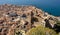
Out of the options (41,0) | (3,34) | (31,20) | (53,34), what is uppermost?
(53,34)

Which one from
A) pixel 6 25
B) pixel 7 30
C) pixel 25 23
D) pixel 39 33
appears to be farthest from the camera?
pixel 6 25

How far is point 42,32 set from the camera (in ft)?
44.2

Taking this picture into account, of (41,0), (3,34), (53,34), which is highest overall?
(53,34)

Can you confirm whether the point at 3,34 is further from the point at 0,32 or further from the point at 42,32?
the point at 42,32

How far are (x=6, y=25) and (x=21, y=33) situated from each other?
9.63 metres

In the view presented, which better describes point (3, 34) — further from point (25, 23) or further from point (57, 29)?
point (57, 29)

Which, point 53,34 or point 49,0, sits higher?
point 53,34

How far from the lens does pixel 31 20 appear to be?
73.6 feet

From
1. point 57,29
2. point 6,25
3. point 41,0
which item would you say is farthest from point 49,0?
point 57,29

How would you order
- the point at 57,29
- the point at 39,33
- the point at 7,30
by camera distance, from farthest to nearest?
the point at 7,30 → the point at 57,29 → the point at 39,33

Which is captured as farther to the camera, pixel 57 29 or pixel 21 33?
pixel 57 29

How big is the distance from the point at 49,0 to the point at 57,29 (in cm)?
9537

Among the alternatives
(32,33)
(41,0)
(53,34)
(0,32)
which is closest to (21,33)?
(32,33)

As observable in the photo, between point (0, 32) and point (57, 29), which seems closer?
point (57, 29)
